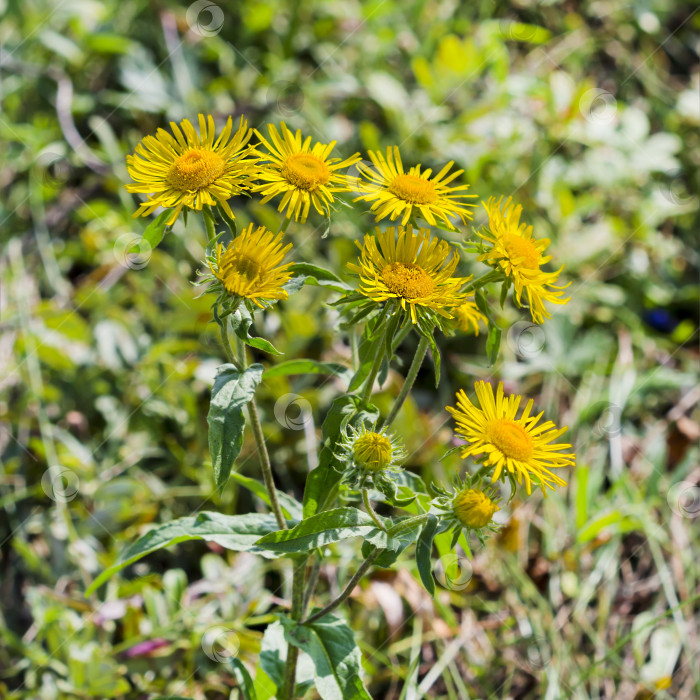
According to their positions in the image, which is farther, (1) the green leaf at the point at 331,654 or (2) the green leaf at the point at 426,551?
(1) the green leaf at the point at 331,654

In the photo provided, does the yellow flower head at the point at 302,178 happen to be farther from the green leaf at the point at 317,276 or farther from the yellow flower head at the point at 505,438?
the yellow flower head at the point at 505,438

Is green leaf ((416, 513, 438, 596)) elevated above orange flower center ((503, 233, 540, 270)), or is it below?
below

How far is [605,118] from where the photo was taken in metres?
3.66

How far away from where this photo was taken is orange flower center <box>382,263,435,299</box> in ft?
4.25

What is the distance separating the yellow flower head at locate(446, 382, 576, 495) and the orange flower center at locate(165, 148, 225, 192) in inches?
21.9

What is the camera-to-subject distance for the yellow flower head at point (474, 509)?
1.23 meters

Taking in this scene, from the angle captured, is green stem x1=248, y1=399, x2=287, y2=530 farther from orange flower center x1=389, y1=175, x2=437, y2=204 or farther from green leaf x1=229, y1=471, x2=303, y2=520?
orange flower center x1=389, y1=175, x2=437, y2=204

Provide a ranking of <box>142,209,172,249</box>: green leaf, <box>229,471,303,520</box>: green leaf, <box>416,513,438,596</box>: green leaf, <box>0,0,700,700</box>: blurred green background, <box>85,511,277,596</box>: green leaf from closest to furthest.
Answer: <box>416,513,438,596</box>: green leaf → <box>142,209,172,249</box>: green leaf → <box>85,511,277,596</box>: green leaf → <box>229,471,303,520</box>: green leaf → <box>0,0,700,700</box>: blurred green background

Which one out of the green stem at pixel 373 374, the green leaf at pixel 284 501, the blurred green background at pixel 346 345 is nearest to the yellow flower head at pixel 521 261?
the green stem at pixel 373 374

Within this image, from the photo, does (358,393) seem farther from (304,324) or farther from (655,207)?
(655,207)

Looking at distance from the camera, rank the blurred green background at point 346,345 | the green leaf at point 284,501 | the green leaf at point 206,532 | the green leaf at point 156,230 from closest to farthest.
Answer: the green leaf at point 156,230 < the green leaf at point 206,532 < the green leaf at point 284,501 < the blurred green background at point 346,345

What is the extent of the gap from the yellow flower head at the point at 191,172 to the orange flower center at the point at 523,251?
470mm

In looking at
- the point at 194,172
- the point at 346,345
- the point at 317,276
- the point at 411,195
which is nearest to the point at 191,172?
the point at 194,172

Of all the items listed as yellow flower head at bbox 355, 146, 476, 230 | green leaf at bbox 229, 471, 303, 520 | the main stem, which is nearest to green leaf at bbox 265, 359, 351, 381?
the main stem
